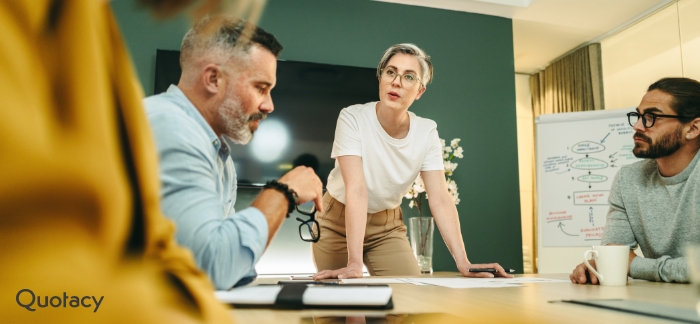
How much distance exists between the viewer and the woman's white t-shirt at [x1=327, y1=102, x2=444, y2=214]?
1.53 metres

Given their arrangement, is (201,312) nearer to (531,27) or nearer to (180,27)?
(180,27)

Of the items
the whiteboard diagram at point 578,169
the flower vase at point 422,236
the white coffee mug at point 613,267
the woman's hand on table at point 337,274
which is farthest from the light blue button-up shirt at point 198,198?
the whiteboard diagram at point 578,169

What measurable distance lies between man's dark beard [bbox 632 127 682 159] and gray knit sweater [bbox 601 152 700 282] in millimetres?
39

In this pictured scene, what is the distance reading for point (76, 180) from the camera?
0.67 feet

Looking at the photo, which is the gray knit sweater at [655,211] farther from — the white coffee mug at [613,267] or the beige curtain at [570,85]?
the beige curtain at [570,85]

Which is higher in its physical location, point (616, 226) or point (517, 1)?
point (517, 1)

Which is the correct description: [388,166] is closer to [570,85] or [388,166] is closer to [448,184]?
[448,184]

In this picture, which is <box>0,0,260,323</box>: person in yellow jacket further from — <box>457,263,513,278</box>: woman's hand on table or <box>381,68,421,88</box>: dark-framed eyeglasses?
<box>381,68,421,88</box>: dark-framed eyeglasses

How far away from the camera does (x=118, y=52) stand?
0.23m

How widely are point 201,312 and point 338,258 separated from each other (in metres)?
1.35

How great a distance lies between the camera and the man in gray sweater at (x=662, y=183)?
3.84 ft

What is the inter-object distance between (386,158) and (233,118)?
1.20 metres

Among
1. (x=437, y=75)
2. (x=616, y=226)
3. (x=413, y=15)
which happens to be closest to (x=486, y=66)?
(x=437, y=75)

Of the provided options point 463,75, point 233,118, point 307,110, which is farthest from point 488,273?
point 463,75
